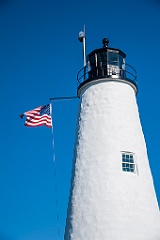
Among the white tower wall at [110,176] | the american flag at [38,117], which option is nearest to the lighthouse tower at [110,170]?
the white tower wall at [110,176]

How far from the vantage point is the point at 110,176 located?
35.4 feet

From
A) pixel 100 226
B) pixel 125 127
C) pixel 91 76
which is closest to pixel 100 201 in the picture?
pixel 100 226

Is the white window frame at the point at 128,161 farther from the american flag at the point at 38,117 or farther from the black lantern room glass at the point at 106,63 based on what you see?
the american flag at the point at 38,117

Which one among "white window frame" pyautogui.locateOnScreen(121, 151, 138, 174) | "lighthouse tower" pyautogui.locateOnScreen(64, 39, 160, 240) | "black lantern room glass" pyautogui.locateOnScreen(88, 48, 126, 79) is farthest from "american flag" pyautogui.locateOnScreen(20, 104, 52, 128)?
"white window frame" pyautogui.locateOnScreen(121, 151, 138, 174)

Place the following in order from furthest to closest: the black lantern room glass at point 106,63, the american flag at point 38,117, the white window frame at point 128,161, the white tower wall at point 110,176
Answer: the american flag at point 38,117, the black lantern room glass at point 106,63, the white window frame at point 128,161, the white tower wall at point 110,176

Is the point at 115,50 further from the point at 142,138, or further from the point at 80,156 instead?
the point at 80,156

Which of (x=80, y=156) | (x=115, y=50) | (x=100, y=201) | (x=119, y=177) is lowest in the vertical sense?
(x=100, y=201)

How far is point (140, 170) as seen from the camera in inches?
446

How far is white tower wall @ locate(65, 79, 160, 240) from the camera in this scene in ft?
33.4

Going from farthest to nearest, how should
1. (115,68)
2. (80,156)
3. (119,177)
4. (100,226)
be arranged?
(115,68) → (80,156) → (119,177) → (100,226)

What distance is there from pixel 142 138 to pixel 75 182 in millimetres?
3160

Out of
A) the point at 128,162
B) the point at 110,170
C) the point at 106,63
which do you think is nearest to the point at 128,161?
the point at 128,162

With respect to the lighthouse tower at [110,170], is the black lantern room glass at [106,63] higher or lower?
higher

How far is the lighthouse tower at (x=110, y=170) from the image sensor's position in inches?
402
